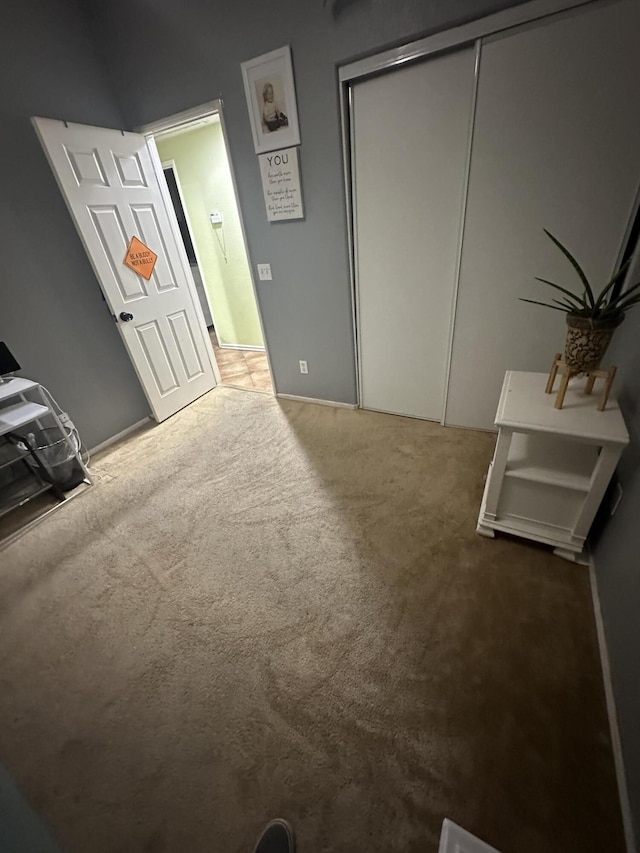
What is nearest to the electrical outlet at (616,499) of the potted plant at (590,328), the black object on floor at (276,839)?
the potted plant at (590,328)

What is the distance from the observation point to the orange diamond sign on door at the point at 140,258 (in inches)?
96.6

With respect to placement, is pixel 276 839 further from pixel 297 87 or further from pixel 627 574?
pixel 297 87

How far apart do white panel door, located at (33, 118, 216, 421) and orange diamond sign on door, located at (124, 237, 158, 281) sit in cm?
3

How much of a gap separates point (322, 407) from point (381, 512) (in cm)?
124

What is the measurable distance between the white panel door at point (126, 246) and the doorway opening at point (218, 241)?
60 cm

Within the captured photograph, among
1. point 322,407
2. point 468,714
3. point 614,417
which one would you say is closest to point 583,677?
point 468,714

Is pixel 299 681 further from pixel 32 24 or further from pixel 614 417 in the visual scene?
pixel 32 24

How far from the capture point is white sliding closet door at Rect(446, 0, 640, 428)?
1384 millimetres

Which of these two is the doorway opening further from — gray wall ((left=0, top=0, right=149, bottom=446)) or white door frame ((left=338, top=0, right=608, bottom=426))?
white door frame ((left=338, top=0, right=608, bottom=426))

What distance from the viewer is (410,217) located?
1.96m

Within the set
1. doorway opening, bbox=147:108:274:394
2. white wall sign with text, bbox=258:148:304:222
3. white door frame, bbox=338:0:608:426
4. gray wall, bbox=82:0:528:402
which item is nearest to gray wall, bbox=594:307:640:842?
white door frame, bbox=338:0:608:426

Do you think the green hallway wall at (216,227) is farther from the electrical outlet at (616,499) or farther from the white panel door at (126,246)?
the electrical outlet at (616,499)

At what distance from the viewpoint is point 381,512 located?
182 cm

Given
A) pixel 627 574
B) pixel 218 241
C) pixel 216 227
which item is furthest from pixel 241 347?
pixel 627 574
